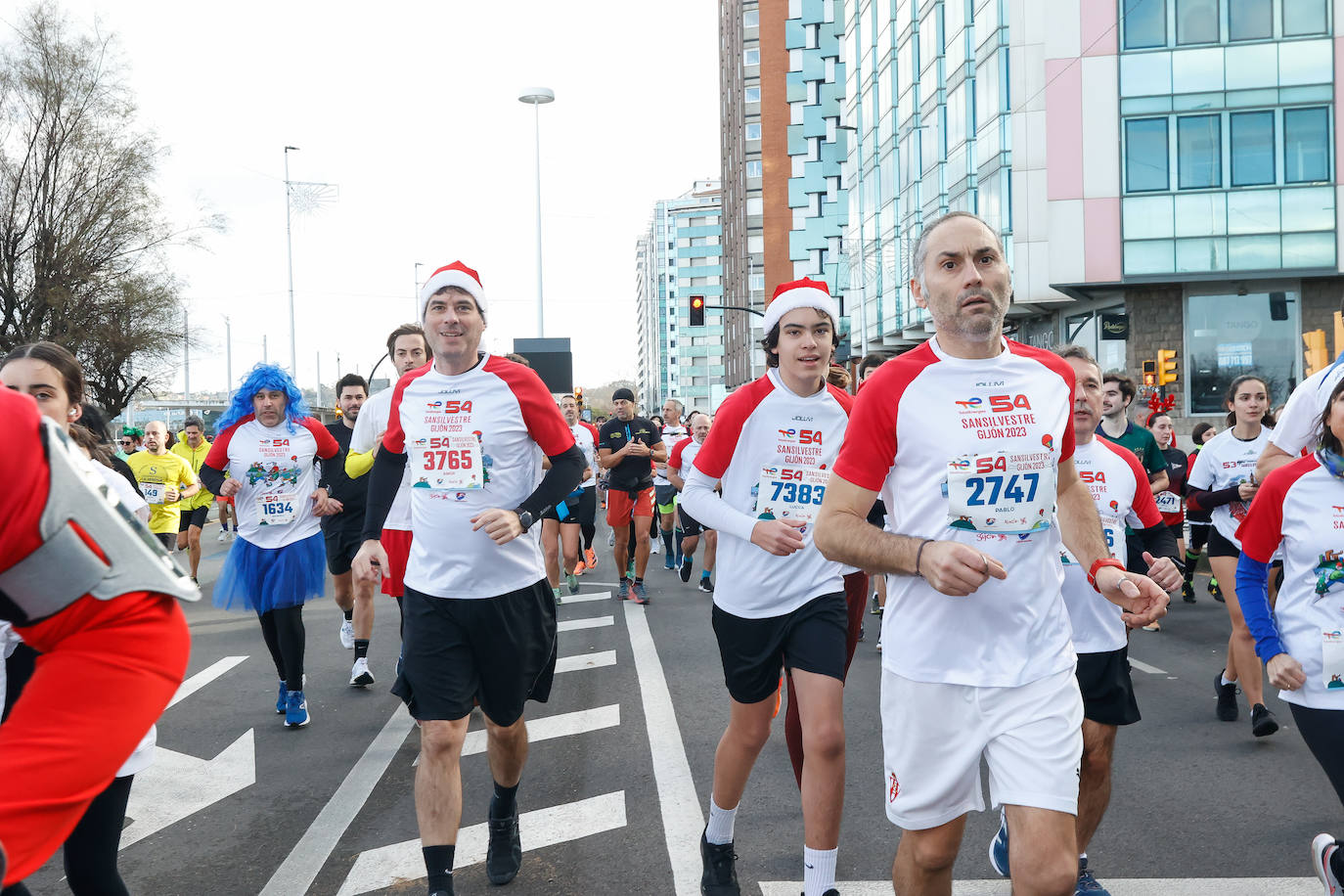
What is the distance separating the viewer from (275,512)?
7.29 meters

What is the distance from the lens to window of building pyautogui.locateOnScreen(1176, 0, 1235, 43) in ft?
87.9

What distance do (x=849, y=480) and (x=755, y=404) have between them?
1.54 meters

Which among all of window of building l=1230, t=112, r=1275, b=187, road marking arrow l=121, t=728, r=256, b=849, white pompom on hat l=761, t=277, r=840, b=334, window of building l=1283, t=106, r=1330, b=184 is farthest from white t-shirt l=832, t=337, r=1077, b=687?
window of building l=1283, t=106, r=1330, b=184

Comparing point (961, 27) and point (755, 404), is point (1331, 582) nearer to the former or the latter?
point (755, 404)

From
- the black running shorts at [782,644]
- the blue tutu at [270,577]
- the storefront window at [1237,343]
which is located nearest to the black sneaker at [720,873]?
the black running shorts at [782,644]

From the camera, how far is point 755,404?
15.0ft

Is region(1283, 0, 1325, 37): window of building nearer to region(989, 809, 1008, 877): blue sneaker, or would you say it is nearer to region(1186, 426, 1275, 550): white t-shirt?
region(1186, 426, 1275, 550): white t-shirt

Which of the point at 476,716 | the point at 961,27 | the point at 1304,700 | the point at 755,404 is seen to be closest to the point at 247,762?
the point at 476,716

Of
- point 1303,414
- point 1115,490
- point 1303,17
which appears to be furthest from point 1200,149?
point 1115,490

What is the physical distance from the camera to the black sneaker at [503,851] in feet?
14.3

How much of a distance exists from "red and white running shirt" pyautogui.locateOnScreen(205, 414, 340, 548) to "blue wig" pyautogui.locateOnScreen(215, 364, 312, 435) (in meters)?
0.07

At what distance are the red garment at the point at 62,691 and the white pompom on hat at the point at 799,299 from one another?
10.7ft

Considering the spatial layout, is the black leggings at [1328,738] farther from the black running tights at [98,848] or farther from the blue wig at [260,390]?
the blue wig at [260,390]

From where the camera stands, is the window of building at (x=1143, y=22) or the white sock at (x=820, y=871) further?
the window of building at (x=1143, y=22)
